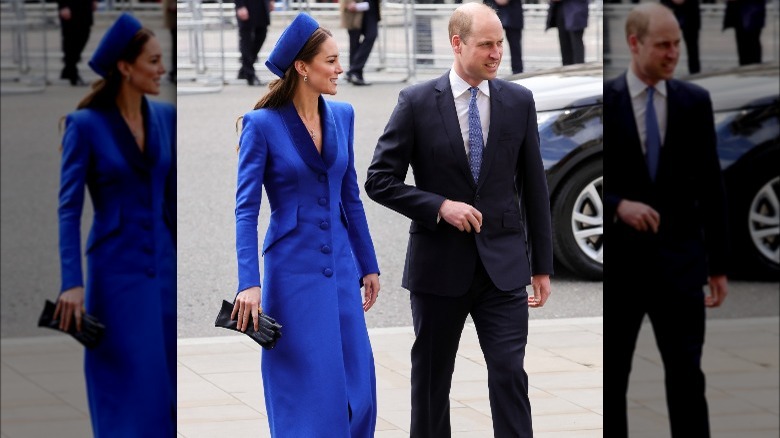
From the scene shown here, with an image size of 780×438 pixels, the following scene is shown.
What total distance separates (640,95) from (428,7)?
1762cm

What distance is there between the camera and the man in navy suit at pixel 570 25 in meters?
16.5

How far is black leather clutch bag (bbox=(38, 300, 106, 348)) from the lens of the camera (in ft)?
6.56

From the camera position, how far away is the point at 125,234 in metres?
2.11

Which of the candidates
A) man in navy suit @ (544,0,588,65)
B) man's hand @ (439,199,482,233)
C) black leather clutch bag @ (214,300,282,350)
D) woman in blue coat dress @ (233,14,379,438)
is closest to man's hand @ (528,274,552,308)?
man's hand @ (439,199,482,233)

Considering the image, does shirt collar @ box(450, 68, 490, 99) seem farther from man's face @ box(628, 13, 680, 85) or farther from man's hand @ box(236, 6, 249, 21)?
man's hand @ box(236, 6, 249, 21)

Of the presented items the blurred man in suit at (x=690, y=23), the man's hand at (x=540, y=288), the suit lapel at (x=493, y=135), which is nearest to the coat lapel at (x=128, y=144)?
the blurred man in suit at (x=690, y=23)

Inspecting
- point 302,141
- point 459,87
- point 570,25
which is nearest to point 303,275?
point 302,141

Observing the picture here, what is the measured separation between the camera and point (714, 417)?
1.96 metres

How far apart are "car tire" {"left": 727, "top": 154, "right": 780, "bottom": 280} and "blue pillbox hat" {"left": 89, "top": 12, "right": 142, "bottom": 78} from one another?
830 mm

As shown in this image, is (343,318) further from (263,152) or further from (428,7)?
(428,7)

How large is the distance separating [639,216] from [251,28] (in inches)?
657

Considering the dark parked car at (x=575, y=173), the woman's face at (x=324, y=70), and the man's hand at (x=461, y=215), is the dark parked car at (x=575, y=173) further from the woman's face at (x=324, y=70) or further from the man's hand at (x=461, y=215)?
the woman's face at (x=324, y=70)

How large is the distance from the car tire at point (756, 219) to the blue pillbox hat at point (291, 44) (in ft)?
10.2

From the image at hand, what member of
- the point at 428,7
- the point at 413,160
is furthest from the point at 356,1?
the point at 413,160
